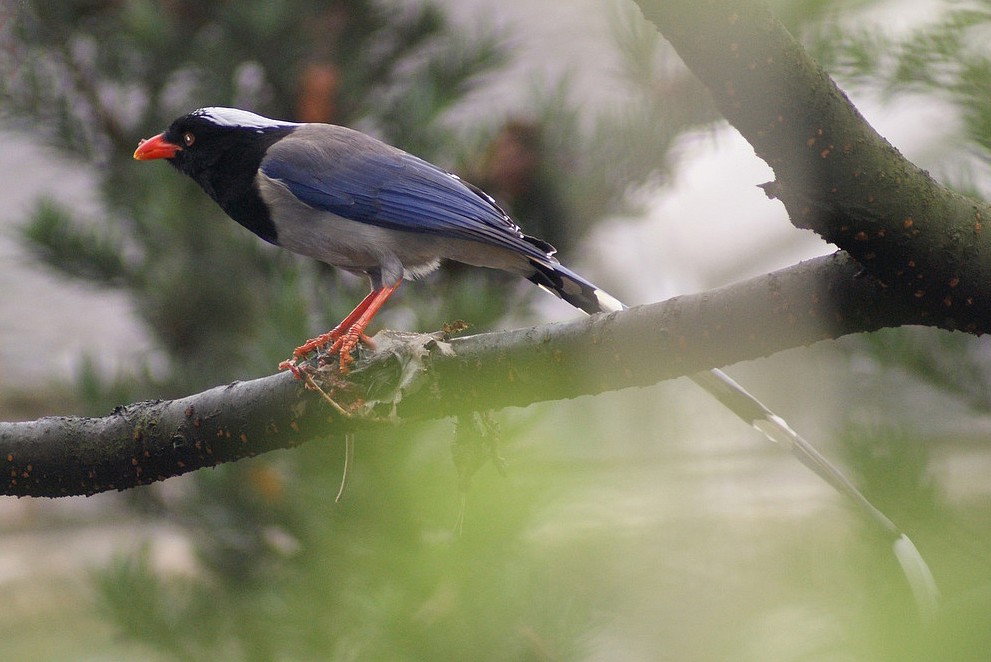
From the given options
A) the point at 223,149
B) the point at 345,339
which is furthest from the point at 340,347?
the point at 223,149

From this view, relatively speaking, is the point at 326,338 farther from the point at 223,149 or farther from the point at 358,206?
the point at 223,149

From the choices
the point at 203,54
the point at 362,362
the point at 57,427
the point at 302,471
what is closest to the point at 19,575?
the point at 203,54

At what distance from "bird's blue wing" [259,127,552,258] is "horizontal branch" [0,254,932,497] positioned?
584 mm

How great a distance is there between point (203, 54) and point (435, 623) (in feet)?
7.65

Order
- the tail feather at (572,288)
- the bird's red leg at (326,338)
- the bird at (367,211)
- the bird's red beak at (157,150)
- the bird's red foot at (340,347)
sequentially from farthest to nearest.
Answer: the bird's red beak at (157,150), the bird at (367,211), the tail feather at (572,288), the bird's red leg at (326,338), the bird's red foot at (340,347)

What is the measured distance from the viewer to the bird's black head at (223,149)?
1827mm

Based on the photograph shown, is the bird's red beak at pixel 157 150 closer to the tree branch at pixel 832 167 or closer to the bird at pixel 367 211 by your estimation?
the bird at pixel 367 211

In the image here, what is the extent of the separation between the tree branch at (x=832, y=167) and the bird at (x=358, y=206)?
32.1 inches

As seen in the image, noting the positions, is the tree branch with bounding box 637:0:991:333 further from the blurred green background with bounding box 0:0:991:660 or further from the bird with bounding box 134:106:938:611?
the bird with bounding box 134:106:938:611

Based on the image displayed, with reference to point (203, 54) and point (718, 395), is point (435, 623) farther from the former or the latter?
point (203, 54)

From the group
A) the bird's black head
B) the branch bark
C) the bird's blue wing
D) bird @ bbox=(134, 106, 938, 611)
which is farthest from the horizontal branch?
the bird's black head

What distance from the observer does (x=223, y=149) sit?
190 centimetres

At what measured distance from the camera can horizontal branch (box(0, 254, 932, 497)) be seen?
821mm

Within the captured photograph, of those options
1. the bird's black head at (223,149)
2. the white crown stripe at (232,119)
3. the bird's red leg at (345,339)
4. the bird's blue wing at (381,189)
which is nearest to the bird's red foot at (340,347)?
the bird's red leg at (345,339)
